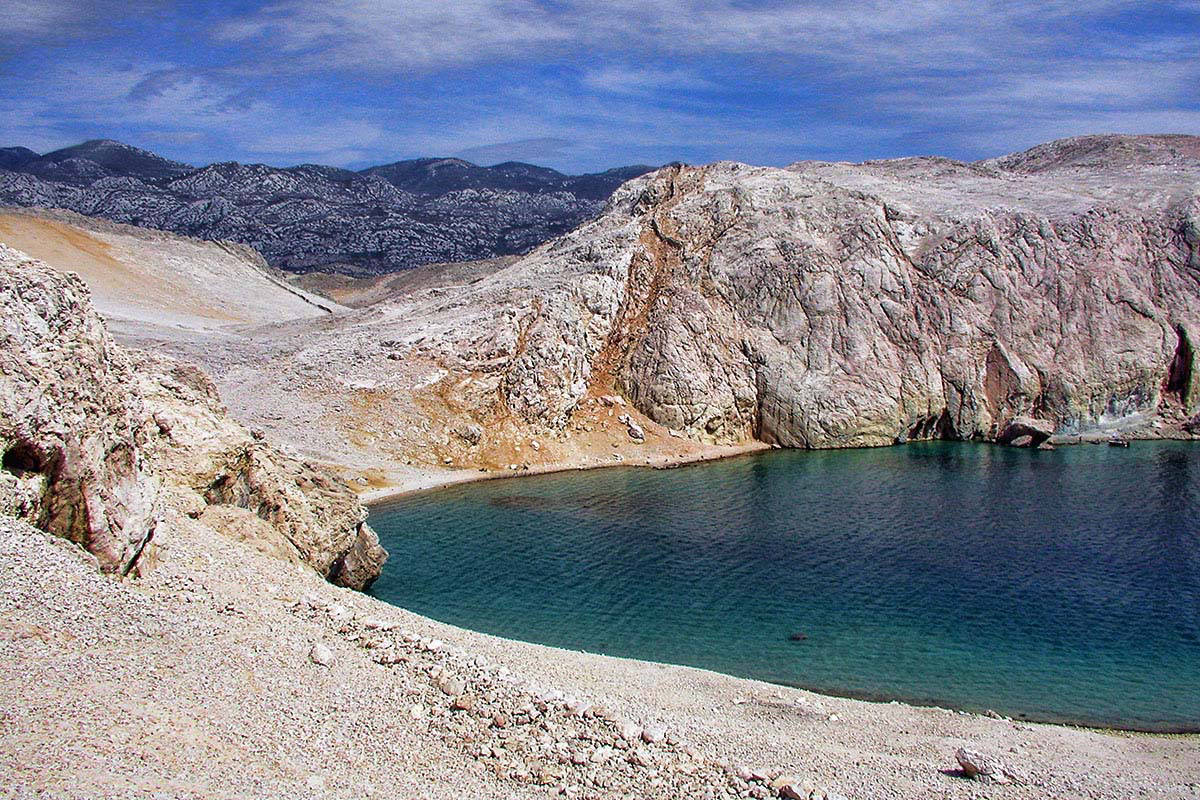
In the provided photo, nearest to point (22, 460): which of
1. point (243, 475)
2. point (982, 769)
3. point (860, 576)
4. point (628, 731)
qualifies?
point (243, 475)

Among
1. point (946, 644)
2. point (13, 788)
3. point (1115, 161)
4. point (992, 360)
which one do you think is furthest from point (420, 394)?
point (1115, 161)

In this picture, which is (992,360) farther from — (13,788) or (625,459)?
(13,788)

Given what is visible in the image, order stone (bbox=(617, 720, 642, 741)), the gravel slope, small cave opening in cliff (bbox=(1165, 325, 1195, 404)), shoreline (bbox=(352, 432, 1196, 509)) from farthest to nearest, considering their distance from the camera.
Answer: small cave opening in cliff (bbox=(1165, 325, 1195, 404)) < shoreline (bbox=(352, 432, 1196, 509)) < stone (bbox=(617, 720, 642, 741)) < the gravel slope

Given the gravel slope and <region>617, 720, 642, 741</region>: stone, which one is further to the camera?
<region>617, 720, 642, 741</region>: stone

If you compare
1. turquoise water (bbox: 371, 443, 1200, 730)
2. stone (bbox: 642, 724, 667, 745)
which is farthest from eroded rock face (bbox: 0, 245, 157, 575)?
turquoise water (bbox: 371, 443, 1200, 730)

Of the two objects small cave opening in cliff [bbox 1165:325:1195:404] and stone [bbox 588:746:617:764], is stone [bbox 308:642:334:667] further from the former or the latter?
small cave opening in cliff [bbox 1165:325:1195:404]

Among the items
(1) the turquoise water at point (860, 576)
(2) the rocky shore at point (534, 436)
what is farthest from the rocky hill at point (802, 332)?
(1) the turquoise water at point (860, 576)

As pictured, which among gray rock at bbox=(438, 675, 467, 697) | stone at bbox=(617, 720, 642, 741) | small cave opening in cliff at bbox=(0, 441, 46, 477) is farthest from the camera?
gray rock at bbox=(438, 675, 467, 697)

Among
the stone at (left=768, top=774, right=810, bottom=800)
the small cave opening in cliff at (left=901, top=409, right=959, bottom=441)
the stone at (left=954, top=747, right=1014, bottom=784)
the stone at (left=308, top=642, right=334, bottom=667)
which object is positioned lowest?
the stone at (left=954, top=747, right=1014, bottom=784)
